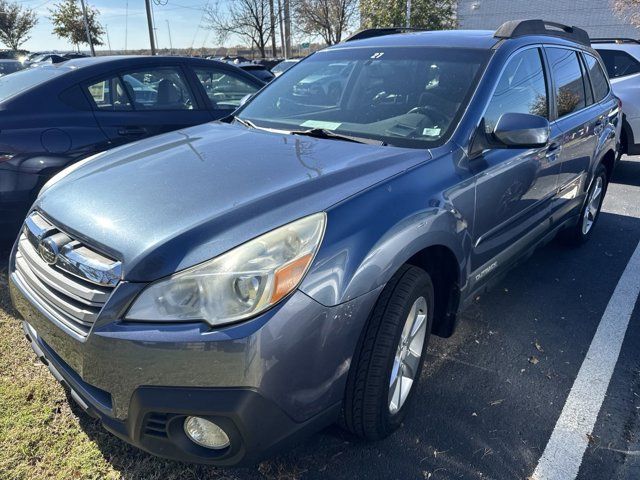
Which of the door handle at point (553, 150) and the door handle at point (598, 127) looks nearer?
the door handle at point (553, 150)

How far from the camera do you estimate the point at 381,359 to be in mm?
1937

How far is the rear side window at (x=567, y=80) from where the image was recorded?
346 centimetres

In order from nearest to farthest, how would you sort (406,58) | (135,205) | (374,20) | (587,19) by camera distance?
(135,205)
(406,58)
(374,20)
(587,19)

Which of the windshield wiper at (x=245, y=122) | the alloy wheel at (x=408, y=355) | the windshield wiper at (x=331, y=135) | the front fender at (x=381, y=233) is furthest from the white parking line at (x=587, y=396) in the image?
the windshield wiper at (x=245, y=122)

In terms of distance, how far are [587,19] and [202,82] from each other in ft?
124

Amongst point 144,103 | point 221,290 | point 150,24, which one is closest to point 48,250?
point 221,290

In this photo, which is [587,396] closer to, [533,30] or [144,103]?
A: [533,30]

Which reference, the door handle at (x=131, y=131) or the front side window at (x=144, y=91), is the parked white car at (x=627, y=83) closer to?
the front side window at (x=144, y=91)

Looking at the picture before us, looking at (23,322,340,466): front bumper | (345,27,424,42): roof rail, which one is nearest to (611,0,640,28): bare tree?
(345,27,424,42): roof rail

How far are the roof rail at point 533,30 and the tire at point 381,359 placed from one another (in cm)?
177

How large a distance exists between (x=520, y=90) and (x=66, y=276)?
8.72 ft

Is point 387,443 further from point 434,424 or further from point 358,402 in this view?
point 358,402

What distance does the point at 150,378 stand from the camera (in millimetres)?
1602

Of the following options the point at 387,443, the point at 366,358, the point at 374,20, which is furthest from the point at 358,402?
the point at 374,20
